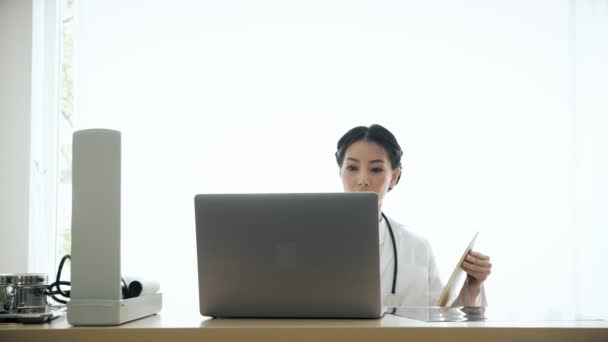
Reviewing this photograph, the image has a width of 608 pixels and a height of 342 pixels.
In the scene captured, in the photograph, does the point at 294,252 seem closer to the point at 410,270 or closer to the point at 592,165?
the point at 410,270

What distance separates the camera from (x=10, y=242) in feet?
10.5

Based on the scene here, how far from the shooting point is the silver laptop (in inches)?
48.4

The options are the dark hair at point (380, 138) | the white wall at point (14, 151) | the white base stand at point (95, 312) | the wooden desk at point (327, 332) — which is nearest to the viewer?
the wooden desk at point (327, 332)

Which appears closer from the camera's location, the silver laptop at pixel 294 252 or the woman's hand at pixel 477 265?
the silver laptop at pixel 294 252

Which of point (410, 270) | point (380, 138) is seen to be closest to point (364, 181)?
point (380, 138)

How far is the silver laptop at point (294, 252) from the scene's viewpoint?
4.03ft

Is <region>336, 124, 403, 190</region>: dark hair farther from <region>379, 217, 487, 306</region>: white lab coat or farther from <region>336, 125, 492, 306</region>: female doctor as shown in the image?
<region>379, 217, 487, 306</region>: white lab coat

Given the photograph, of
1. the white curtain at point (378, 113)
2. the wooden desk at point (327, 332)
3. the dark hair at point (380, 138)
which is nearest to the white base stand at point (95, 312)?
the wooden desk at point (327, 332)

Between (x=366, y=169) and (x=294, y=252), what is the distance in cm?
111

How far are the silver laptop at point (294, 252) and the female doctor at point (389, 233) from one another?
100 cm

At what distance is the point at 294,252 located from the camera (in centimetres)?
124

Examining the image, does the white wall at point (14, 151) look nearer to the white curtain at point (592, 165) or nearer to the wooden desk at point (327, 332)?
the wooden desk at point (327, 332)

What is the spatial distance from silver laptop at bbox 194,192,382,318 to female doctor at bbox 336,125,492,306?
100 cm

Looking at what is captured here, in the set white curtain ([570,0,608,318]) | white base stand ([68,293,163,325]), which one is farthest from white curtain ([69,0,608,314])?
white base stand ([68,293,163,325])
